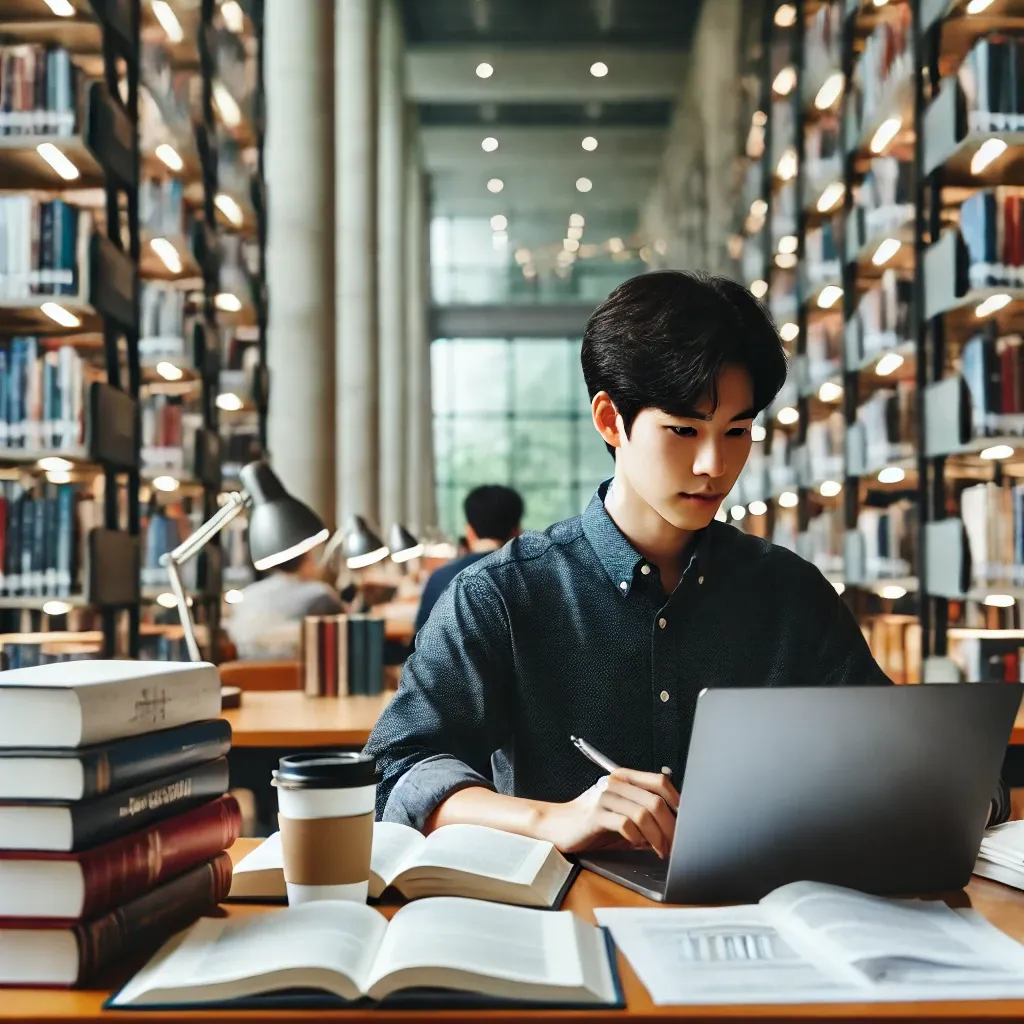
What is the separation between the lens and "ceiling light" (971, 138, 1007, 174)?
415cm

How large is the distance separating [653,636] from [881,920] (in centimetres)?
62

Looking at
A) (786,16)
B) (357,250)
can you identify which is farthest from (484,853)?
(357,250)

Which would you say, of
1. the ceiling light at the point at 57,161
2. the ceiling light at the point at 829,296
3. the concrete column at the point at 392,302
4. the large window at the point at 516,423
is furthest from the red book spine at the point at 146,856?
the large window at the point at 516,423

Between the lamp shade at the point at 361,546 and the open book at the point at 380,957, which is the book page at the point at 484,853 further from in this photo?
the lamp shade at the point at 361,546

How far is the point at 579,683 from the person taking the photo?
159 centimetres

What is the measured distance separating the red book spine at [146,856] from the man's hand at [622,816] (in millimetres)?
327

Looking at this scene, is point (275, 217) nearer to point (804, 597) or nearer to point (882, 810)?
point (804, 597)

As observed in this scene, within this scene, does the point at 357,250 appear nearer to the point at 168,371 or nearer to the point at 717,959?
the point at 168,371

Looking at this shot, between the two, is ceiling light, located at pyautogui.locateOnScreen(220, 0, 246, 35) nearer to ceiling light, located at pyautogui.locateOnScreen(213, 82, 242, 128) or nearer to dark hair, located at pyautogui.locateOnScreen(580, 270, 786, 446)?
ceiling light, located at pyautogui.locateOnScreen(213, 82, 242, 128)

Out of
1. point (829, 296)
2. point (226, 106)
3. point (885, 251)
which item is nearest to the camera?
point (885, 251)

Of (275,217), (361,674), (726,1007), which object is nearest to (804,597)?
(726,1007)

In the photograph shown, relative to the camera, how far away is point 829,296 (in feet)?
23.2

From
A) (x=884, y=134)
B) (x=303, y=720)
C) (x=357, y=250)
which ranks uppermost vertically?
(x=357, y=250)

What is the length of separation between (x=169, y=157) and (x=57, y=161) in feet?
6.08
